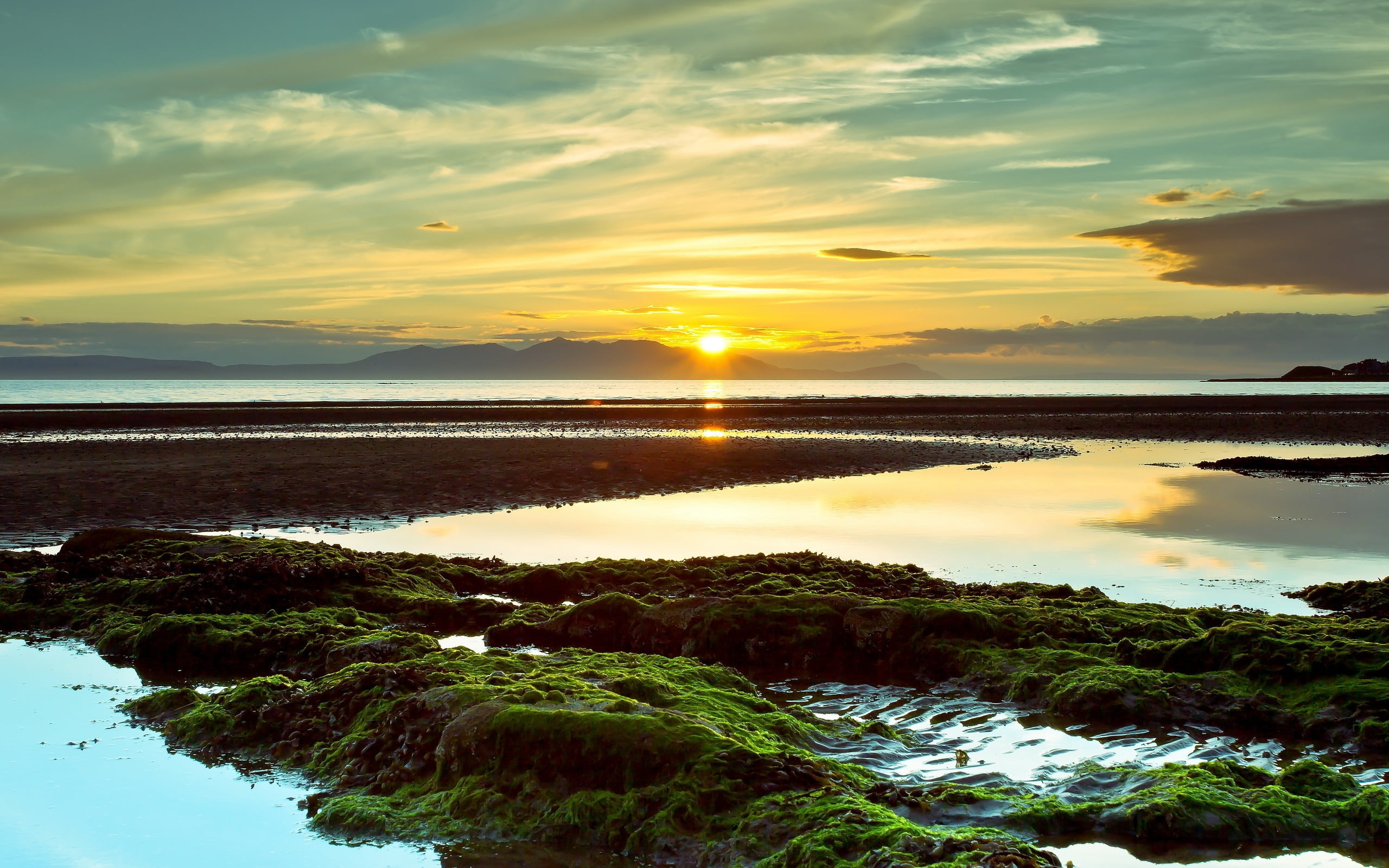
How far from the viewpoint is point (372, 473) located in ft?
102

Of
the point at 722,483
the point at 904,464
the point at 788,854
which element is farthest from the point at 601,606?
the point at 904,464

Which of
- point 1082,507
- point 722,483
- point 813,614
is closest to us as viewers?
point 813,614

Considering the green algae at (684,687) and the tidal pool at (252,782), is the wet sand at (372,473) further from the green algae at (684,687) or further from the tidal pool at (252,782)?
the tidal pool at (252,782)

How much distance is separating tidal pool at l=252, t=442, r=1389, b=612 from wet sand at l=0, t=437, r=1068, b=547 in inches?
101

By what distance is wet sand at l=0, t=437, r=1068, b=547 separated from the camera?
23.1 m

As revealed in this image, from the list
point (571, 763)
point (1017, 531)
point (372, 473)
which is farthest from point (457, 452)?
point (571, 763)

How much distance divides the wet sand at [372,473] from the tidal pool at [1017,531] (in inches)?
101

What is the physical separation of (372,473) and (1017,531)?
20959mm

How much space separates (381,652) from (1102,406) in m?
82.4

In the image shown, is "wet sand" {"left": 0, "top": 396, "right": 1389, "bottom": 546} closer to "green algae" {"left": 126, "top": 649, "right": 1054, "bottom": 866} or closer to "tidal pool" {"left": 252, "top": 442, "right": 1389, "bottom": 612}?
"tidal pool" {"left": 252, "top": 442, "right": 1389, "bottom": 612}

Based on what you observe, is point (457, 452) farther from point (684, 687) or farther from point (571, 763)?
point (571, 763)

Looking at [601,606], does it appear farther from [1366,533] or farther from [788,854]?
[1366,533]

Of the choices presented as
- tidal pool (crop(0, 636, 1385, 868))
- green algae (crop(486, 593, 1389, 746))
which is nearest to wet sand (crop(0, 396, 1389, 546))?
green algae (crop(486, 593, 1389, 746))

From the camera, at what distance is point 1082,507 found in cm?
2300
